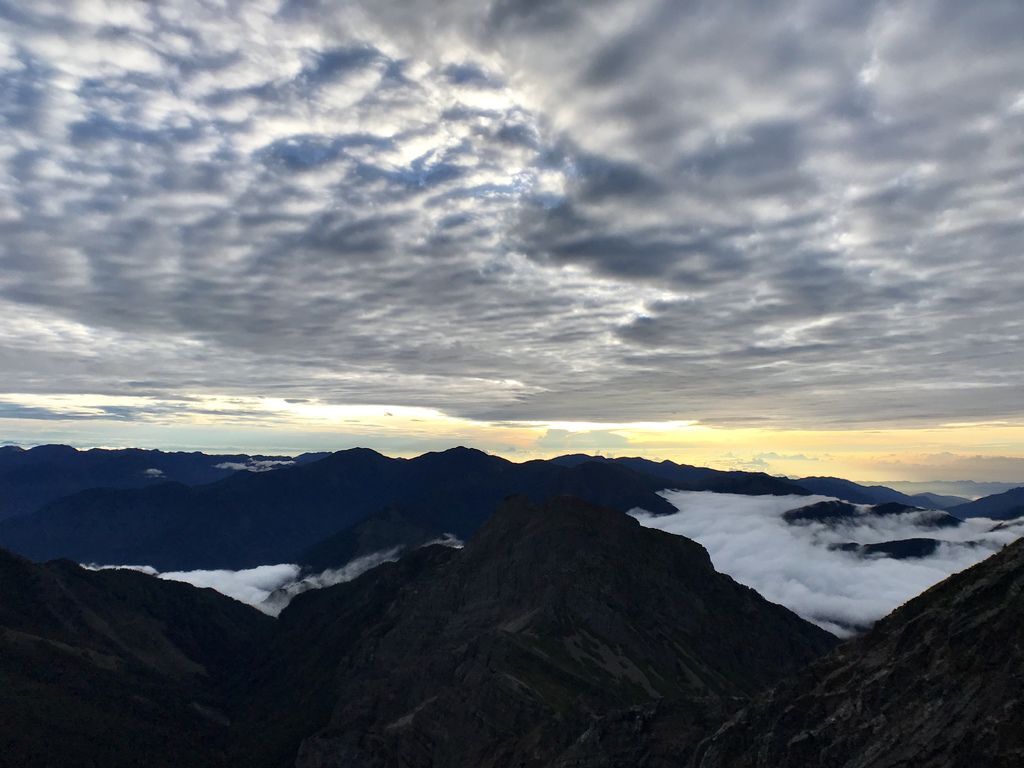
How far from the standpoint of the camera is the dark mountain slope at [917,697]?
81.4 m

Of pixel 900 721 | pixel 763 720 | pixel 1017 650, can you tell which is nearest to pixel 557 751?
pixel 763 720

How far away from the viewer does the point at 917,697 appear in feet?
302

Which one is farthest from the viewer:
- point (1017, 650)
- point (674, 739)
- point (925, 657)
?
point (674, 739)

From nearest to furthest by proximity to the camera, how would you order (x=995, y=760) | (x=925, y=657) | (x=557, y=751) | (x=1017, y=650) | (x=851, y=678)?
1. (x=995, y=760)
2. (x=1017, y=650)
3. (x=925, y=657)
4. (x=851, y=678)
5. (x=557, y=751)

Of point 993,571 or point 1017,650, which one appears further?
point 993,571

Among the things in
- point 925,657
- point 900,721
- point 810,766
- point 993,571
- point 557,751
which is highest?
point 993,571

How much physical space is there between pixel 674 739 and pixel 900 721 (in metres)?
60.9

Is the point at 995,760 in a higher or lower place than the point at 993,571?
lower

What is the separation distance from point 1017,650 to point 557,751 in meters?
117

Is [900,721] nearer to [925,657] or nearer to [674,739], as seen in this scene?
[925,657]

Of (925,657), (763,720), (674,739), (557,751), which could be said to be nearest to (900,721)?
(925,657)

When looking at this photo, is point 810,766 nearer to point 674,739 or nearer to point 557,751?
point 674,739

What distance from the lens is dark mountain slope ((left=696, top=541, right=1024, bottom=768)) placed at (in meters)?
81.4

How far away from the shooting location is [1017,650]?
85.3 meters
